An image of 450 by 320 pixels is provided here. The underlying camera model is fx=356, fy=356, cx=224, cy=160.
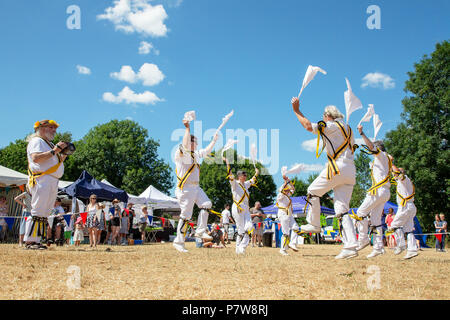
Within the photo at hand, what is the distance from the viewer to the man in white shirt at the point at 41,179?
20.7 feet

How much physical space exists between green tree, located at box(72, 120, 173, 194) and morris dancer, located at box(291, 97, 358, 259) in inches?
1478

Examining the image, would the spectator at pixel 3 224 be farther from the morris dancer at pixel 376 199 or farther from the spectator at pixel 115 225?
the morris dancer at pixel 376 199

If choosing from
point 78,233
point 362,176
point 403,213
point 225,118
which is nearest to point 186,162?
point 225,118

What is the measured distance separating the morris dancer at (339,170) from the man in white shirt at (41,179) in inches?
172

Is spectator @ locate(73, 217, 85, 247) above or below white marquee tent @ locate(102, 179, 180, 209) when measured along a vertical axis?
below

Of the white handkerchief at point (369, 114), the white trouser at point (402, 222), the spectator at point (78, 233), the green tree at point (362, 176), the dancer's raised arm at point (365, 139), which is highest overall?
the green tree at point (362, 176)

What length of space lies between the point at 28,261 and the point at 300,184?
61.6m

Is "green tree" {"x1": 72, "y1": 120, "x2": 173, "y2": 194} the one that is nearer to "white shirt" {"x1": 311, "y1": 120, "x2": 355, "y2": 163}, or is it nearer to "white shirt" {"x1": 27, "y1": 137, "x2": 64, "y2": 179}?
"white shirt" {"x1": 27, "y1": 137, "x2": 64, "y2": 179}

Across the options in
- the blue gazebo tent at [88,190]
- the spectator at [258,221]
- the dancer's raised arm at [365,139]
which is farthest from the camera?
the spectator at [258,221]

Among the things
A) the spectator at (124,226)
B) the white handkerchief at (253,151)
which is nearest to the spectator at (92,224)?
the spectator at (124,226)

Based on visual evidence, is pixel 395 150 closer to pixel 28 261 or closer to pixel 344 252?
pixel 344 252

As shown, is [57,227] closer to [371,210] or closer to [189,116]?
[189,116]

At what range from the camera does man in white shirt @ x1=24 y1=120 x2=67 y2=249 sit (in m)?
6.30

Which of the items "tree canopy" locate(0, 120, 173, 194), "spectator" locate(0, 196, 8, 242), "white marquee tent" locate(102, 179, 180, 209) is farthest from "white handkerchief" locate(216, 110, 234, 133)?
"tree canopy" locate(0, 120, 173, 194)
